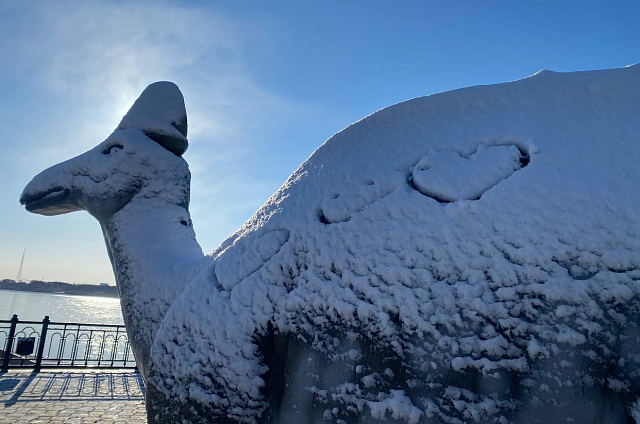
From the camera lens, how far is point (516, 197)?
1.74 meters

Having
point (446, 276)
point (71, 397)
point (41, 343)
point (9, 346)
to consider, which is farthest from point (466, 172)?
point (9, 346)

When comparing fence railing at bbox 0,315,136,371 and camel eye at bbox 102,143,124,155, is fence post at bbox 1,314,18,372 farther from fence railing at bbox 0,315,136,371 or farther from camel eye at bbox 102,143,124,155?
camel eye at bbox 102,143,124,155

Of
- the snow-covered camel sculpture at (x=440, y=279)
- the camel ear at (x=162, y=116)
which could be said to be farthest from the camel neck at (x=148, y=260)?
the camel ear at (x=162, y=116)

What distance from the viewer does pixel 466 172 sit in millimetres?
1942

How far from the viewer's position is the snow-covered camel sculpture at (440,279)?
1.52 metres

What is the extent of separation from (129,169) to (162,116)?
2.33 ft

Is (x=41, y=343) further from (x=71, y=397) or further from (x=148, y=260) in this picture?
(x=148, y=260)

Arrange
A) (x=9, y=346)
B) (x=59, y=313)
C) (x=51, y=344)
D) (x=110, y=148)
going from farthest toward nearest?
(x=59, y=313)
(x=51, y=344)
(x=9, y=346)
(x=110, y=148)

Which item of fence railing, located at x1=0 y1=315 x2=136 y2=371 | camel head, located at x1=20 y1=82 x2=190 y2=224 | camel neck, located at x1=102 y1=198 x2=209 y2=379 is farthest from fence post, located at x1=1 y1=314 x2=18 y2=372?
camel neck, located at x1=102 y1=198 x2=209 y2=379

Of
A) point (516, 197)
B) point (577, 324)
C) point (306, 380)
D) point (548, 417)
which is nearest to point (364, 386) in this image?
point (306, 380)

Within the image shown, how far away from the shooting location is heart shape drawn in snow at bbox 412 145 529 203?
188cm

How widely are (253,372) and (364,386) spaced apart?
0.60 meters

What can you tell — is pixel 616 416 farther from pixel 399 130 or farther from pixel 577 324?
pixel 399 130

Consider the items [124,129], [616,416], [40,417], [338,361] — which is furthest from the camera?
[40,417]
